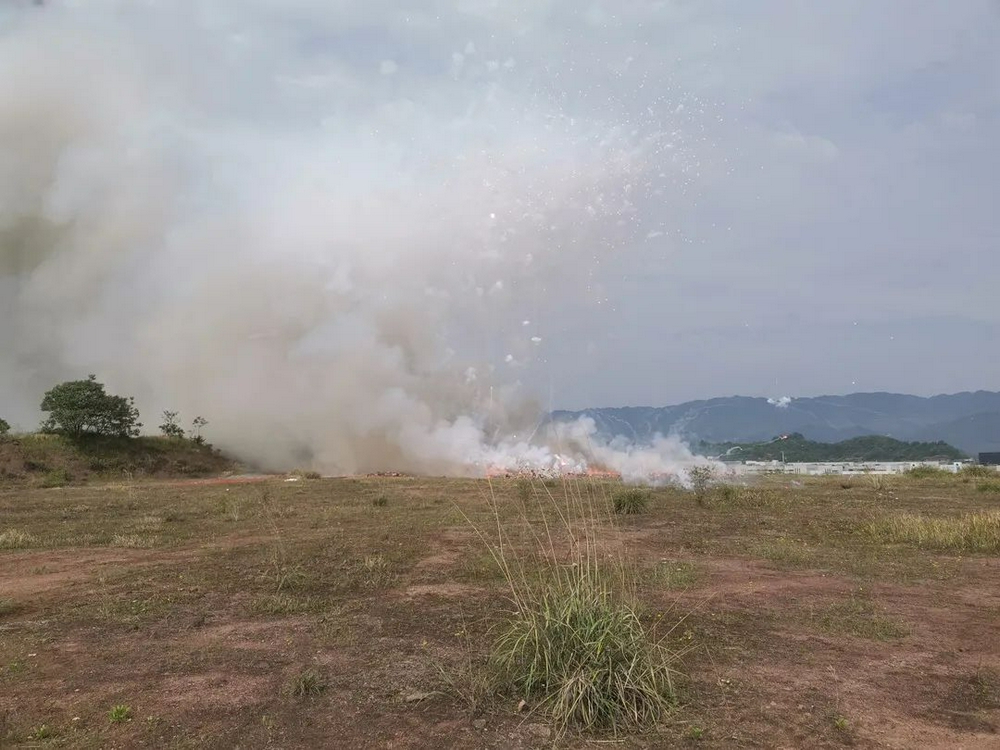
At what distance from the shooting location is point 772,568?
13.6 metres

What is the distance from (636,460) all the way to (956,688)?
3709 cm

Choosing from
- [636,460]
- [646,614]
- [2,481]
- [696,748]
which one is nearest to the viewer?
[696,748]

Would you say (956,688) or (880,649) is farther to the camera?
(880,649)

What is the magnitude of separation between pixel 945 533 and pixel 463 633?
13.4 meters

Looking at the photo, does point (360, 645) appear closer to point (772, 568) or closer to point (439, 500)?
point (772, 568)

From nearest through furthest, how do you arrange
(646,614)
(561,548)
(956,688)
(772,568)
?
(956,688) → (646,614) → (772,568) → (561,548)

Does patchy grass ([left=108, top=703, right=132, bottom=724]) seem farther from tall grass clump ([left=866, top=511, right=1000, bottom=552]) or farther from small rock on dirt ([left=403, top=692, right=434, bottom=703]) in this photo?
tall grass clump ([left=866, top=511, right=1000, bottom=552])

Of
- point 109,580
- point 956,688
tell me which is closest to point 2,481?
point 109,580

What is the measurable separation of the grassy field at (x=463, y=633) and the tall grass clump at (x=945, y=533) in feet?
0.24

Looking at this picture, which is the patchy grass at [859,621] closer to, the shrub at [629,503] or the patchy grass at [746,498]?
the shrub at [629,503]

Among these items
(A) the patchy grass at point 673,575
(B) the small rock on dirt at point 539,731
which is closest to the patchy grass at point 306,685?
(B) the small rock on dirt at point 539,731

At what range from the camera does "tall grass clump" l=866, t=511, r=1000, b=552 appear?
15594mm

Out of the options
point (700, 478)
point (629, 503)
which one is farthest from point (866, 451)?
point (629, 503)

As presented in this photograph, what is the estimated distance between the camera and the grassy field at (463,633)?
6379mm
